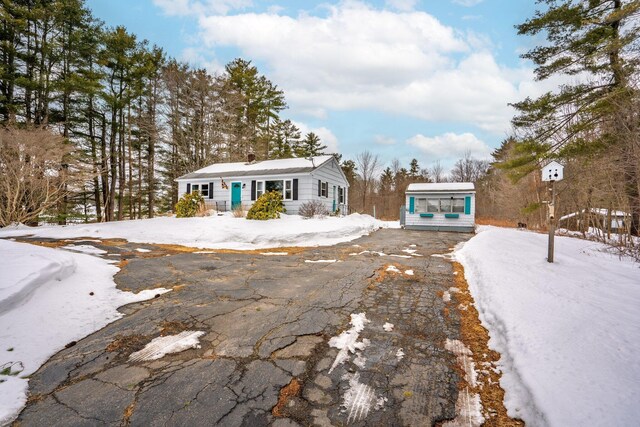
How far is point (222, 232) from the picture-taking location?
10664mm

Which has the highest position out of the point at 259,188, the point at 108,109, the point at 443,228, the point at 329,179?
the point at 108,109

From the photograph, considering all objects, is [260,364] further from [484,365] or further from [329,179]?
[329,179]

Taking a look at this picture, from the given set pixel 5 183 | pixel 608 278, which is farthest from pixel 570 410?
pixel 5 183

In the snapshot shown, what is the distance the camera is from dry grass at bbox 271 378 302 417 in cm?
185

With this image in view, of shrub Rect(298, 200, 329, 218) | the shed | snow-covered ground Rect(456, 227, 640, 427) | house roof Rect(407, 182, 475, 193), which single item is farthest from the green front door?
snow-covered ground Rect(456, 227, 640, 427)

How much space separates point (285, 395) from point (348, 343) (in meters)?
0.95

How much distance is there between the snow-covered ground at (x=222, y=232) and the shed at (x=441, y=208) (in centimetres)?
604

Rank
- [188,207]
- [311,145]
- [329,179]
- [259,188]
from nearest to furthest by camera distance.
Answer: [188,207]
[259,188]
[329,179]
[311,145]

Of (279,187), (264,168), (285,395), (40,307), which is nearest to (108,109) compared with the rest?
(264,168)

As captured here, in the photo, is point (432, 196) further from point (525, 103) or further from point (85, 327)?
point (85, 327)

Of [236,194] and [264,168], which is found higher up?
[264,168]

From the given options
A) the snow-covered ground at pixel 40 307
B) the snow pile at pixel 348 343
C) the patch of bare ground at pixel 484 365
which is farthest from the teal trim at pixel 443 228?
the snow-covered ground at pixel 40 307

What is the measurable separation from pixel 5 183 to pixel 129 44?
553 inches

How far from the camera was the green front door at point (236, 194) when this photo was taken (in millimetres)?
17359
